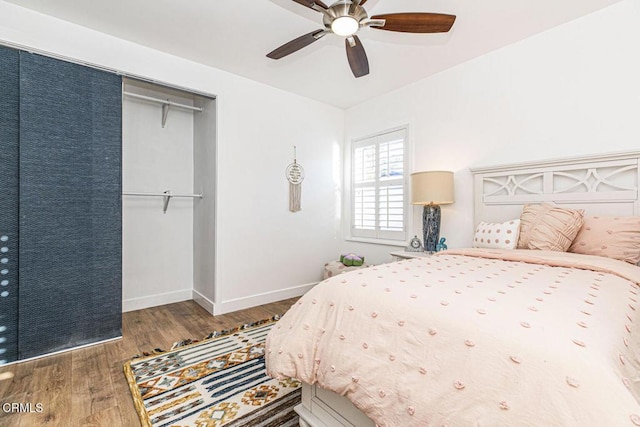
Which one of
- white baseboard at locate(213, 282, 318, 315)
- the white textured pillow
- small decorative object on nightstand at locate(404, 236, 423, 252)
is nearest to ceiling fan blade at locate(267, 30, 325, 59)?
the white textured pillow

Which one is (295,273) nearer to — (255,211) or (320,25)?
(255,211)

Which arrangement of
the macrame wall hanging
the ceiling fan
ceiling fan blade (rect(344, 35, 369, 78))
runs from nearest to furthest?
the ceiling fan < ceiling fan blade (rect(344, 35, 369, 78)) < the macrame wall hanging

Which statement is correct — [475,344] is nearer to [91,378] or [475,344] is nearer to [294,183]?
[91,378]

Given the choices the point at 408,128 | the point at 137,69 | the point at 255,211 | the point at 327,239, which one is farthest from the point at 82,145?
the point at 408,128

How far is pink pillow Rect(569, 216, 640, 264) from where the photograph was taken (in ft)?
6.19

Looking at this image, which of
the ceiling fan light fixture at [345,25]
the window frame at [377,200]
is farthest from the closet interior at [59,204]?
the window frame at [377,200]

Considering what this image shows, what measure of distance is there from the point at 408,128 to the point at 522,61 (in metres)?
1.19

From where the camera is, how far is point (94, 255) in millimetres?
2451

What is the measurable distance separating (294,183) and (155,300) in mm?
2076

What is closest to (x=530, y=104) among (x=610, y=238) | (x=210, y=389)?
(x=610, y=238)

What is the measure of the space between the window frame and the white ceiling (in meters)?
0.73

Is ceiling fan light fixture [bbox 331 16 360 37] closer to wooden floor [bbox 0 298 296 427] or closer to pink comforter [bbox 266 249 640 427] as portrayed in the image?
pink comforter [bbox 266 249 640 427]

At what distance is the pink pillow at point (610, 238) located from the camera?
1.89 m

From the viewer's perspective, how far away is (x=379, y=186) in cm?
386
